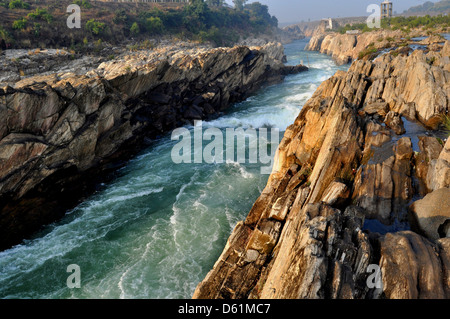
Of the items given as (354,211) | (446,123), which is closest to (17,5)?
(354,211)

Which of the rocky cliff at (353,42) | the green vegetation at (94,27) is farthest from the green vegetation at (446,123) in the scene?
the green vegetation at (94,27)

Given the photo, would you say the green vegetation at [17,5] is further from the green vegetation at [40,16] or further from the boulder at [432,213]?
the boulder at [432,213]

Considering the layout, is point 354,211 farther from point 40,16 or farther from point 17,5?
point 17,5

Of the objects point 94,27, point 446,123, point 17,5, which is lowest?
point 446,123

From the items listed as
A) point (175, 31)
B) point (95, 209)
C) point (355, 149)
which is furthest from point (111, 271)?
point (175, 31)
